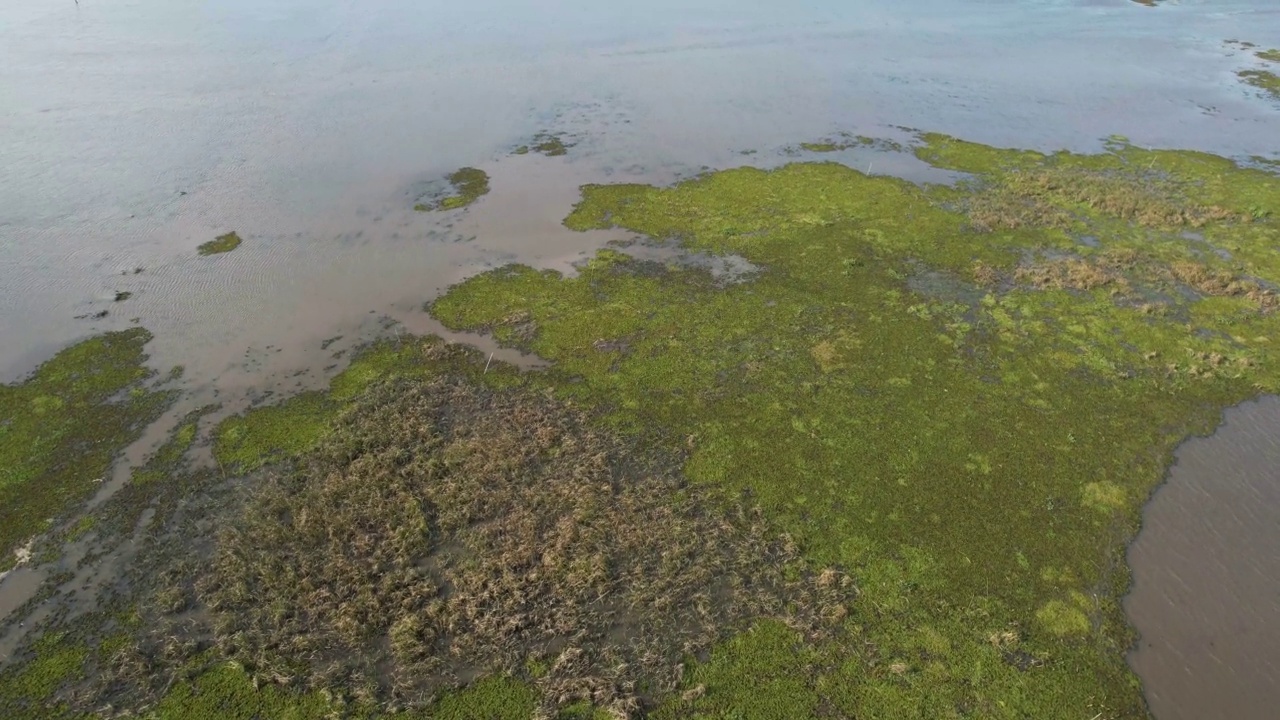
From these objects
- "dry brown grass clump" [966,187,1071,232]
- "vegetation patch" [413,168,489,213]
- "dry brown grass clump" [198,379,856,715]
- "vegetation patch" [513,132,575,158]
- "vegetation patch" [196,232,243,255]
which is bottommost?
"dry brown grass clump" [198,379,856,715]

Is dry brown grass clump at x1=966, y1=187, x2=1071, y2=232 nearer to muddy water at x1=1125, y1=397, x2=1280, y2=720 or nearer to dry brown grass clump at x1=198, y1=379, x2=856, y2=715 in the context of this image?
muddy water at x1=1125, y1=397, x2=1280, y2=720

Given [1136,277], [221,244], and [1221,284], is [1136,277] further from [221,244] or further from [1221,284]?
[221,244]

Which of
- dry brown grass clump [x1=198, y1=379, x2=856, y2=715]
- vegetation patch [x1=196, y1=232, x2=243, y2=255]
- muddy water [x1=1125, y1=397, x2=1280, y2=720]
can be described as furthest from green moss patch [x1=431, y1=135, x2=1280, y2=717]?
vegetation patch [x1=196, y1=232, x2=243, y2=255]

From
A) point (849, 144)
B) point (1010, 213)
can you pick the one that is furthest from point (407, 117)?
point (1010, 213)

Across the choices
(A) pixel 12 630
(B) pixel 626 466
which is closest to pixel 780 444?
(B) pixel 626 466

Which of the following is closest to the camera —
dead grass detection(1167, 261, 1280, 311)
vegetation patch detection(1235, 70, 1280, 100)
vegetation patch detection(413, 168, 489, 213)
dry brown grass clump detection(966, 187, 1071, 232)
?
dead grass detection(1167, 261, 1280, 311)
